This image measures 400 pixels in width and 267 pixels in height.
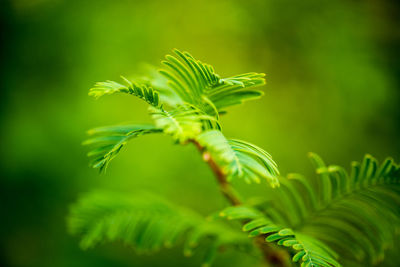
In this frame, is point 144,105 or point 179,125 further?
point 144,105

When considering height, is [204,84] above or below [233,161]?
above

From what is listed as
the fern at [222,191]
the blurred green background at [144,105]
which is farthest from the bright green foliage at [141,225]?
the blurred green background at [144,105]

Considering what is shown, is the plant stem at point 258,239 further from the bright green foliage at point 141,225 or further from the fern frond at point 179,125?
the fern frond at point 179,125

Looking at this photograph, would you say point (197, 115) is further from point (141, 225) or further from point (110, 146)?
point (141, 225)

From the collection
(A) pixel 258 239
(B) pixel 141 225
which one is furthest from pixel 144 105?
(A) pixel 258 239

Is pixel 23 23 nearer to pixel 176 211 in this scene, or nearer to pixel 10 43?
pixel 10 43

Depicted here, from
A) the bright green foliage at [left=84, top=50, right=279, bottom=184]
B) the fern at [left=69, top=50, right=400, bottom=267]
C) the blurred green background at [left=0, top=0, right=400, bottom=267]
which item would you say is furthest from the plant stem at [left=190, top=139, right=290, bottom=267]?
the blurred green background at [left=0, top=0, right=400, bottom=267]

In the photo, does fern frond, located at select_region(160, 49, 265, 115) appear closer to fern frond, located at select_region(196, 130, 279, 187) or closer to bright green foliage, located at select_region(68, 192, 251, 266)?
fern frond, located at select_region(196, 130, 279, 187)
